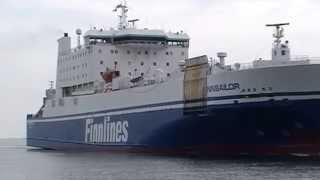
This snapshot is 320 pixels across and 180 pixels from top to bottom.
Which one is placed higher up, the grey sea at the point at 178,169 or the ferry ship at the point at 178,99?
the ferry ship at the point at 178,99

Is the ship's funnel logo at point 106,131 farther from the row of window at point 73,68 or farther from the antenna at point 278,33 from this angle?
the antenna at point 278,33

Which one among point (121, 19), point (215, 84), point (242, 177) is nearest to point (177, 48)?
point (121, 19)

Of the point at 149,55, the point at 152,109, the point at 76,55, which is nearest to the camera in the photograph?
the point at 152,109

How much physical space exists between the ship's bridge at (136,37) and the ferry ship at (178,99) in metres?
0.07

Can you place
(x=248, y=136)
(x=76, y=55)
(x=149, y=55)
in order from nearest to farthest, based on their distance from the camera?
(x=248, y=136) < (x=149, y=55) < (x=76, y=55)

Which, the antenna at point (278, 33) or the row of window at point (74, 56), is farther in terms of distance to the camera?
the row of window at point (74, 56)

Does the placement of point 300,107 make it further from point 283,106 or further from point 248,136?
point 248,136

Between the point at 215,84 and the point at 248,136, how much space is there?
3259 millimetres

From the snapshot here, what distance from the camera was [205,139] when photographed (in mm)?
37031

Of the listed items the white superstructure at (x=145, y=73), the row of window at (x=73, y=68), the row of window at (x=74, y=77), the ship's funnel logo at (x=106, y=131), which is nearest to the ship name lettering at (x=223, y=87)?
the white superstructure at (x=145, y=73)

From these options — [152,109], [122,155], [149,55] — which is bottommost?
[122,155]

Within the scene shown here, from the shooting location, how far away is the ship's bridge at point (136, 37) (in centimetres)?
5050

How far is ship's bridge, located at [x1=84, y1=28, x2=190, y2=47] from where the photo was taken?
50500 mm

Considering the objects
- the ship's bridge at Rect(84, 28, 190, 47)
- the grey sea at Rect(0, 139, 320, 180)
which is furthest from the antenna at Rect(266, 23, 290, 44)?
the ship's bridge at Rect(84, 28, 190, 47)
